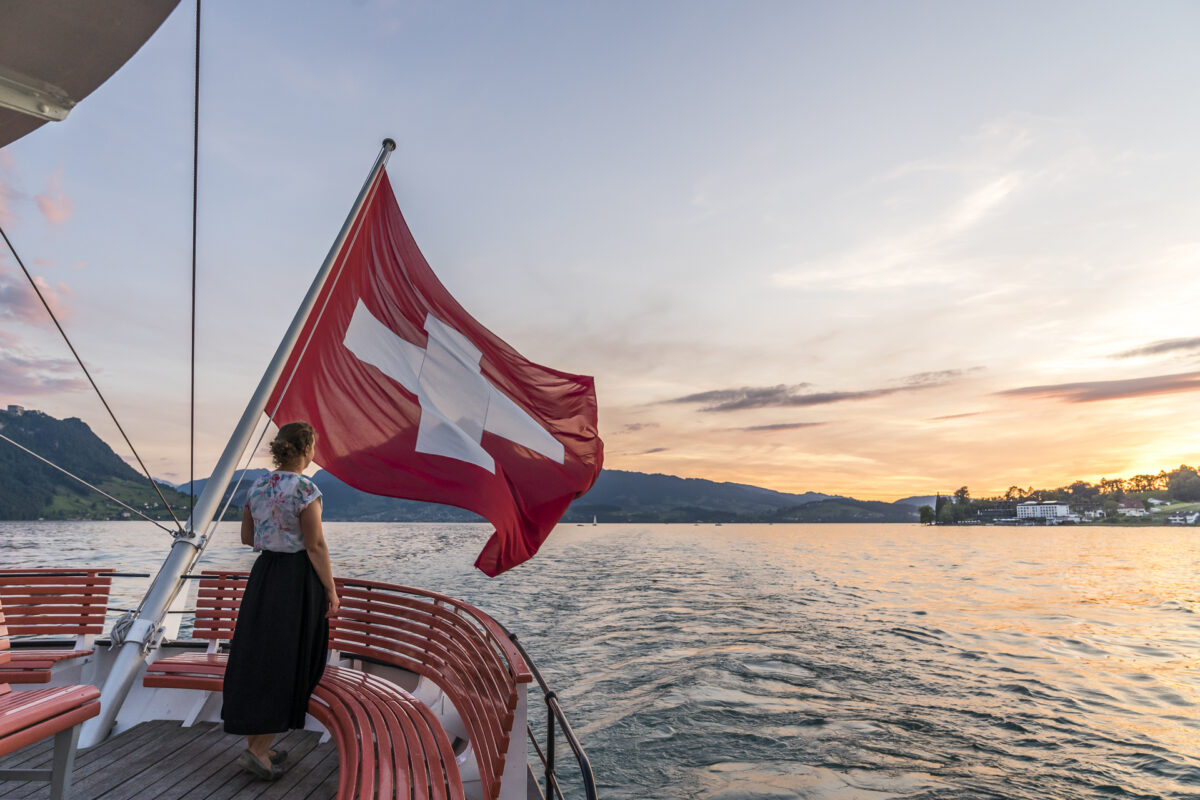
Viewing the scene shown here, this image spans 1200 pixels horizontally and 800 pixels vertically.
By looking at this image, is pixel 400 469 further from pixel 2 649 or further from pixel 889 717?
pixel 889 717

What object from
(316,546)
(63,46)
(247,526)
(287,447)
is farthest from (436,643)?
(63,46)

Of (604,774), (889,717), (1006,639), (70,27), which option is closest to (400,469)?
(70,27)

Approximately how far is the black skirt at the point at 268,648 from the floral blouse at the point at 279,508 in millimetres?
94

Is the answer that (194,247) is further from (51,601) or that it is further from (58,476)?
(58,476)

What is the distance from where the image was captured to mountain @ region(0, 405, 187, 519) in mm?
137875

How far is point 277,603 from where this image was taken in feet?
12.3

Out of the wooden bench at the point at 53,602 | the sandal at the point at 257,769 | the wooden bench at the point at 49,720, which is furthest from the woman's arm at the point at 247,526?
the wooden bench at the point at 53,602

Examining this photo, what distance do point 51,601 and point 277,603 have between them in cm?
397

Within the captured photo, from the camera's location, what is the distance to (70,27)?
2570 mm

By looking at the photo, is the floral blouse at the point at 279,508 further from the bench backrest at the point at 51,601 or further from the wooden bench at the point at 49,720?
the bench backrest at the point at 51,601

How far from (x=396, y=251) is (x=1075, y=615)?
29.0m

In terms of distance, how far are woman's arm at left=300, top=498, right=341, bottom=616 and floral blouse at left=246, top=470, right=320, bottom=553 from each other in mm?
44

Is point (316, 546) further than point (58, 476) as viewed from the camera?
No

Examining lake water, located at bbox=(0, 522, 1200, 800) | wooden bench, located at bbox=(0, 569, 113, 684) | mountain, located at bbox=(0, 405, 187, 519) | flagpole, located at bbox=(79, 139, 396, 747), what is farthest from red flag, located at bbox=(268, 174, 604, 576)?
mountain, located at bbox=(0, 405, 187, 519)
